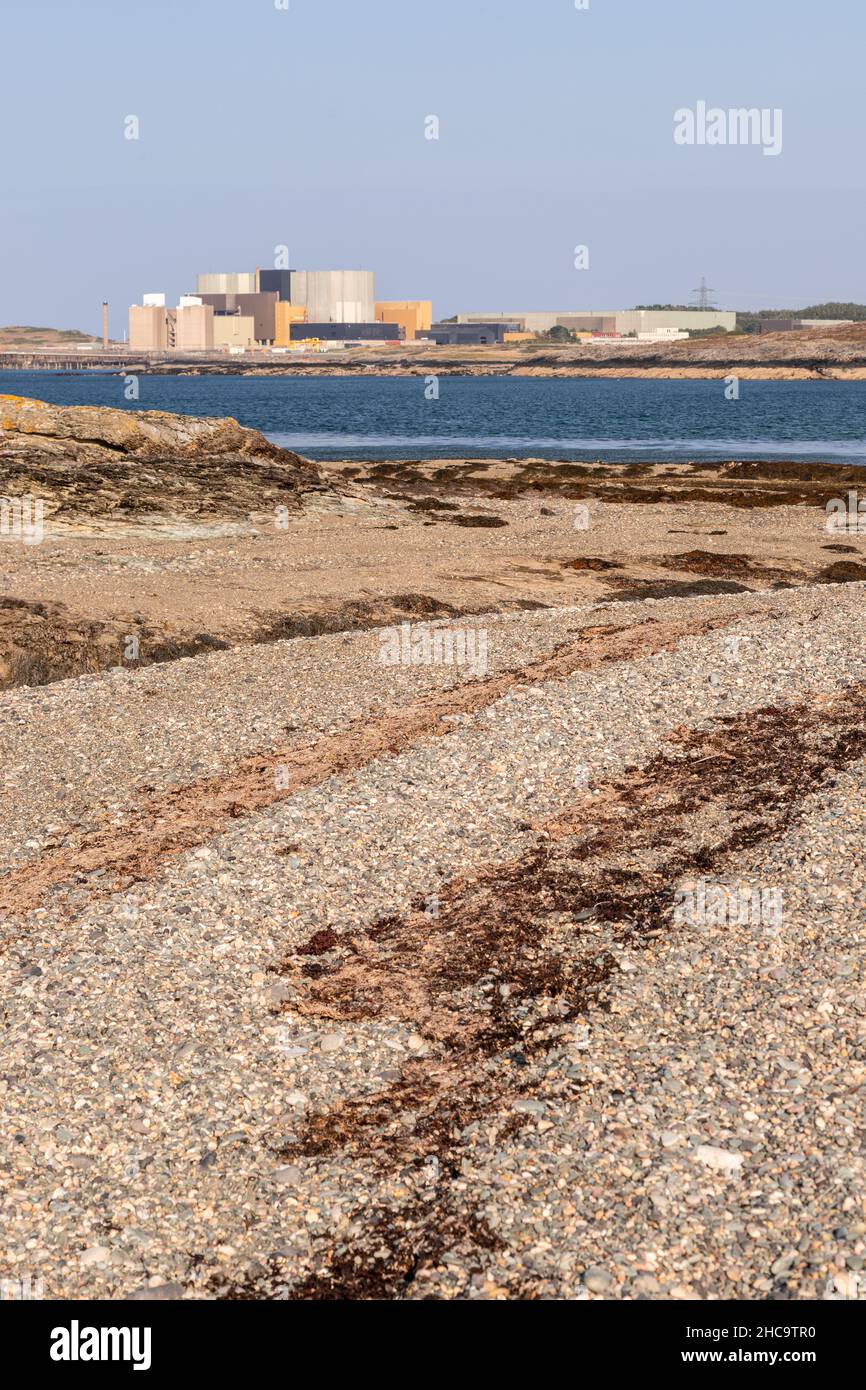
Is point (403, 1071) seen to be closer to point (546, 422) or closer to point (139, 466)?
point (139, 466)

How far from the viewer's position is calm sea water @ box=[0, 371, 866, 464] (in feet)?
251

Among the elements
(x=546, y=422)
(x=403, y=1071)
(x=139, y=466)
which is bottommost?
(x=403, y=1071)

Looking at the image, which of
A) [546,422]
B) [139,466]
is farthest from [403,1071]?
[546,422]

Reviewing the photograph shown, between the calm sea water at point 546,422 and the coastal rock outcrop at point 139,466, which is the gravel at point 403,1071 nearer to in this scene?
the coastal rock outcrop at point 139,466

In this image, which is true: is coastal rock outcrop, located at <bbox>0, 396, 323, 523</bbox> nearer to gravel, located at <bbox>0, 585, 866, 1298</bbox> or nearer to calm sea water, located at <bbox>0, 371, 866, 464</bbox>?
gravel, located at <bbox>0, 585, 866, 1298</bbox>

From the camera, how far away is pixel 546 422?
10750 cm

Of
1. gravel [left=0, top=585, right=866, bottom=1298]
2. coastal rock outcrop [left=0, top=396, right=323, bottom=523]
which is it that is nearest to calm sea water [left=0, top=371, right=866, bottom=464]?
coastal rock outcrop [left=0, top=396, right=323, bottom=523]

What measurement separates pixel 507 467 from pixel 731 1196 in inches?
2053

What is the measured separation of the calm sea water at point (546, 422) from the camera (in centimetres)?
7662

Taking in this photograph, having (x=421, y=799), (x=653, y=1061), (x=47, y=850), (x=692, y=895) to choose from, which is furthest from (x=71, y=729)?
(x=653, y=1061)

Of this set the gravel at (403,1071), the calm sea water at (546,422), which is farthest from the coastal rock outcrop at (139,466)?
the calm sea water at (546,422)

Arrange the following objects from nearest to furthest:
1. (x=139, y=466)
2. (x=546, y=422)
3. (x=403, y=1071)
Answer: (x=403, y=1071)
(x=139, y=466)
(x=546, y=422)
